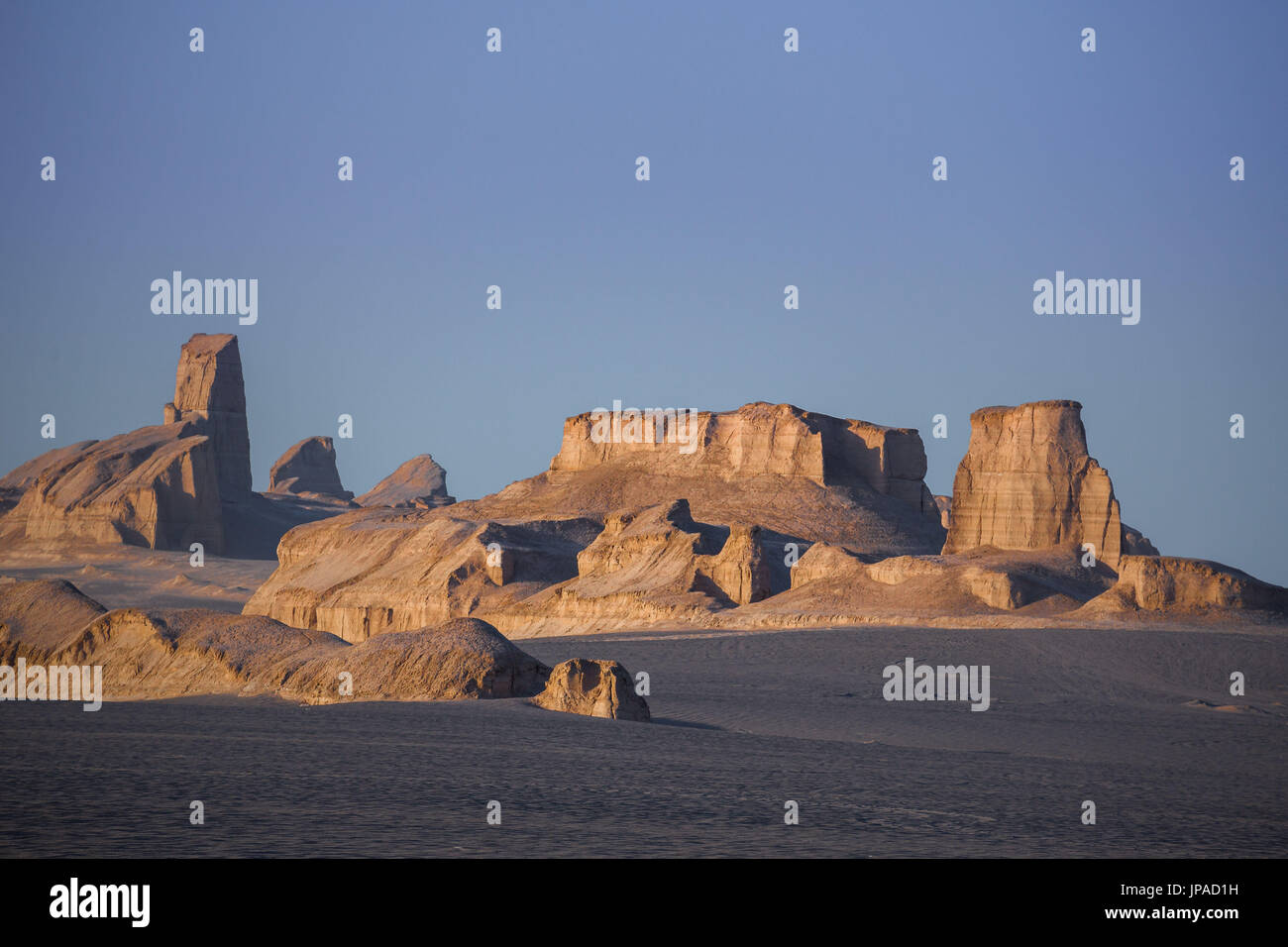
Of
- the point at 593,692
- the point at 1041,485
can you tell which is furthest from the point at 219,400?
the point at 593,692

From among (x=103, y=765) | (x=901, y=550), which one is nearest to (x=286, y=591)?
(x=901, y=550)

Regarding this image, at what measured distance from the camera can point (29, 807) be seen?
36.1 feet

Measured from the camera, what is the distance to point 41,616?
36.3 m

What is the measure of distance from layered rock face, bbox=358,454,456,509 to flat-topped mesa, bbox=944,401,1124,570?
9415 cm

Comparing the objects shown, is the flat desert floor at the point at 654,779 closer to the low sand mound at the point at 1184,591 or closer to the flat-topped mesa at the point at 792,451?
the low sand mound at the point at 1184,591

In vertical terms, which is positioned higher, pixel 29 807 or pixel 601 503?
pixel 601 503

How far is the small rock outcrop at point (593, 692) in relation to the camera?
795 inches

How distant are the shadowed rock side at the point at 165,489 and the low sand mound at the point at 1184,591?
236 ft

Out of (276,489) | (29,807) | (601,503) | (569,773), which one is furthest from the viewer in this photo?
(276,489)

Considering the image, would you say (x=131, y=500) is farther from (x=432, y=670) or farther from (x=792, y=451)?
(x=432, y=670)

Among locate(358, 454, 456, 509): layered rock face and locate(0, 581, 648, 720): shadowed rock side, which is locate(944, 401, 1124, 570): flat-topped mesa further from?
locate(358, 454, 456, 509): layered rock face

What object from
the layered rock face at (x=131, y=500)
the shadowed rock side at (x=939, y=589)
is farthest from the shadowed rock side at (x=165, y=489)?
the shadowed rock side at (x=939, y=589)
